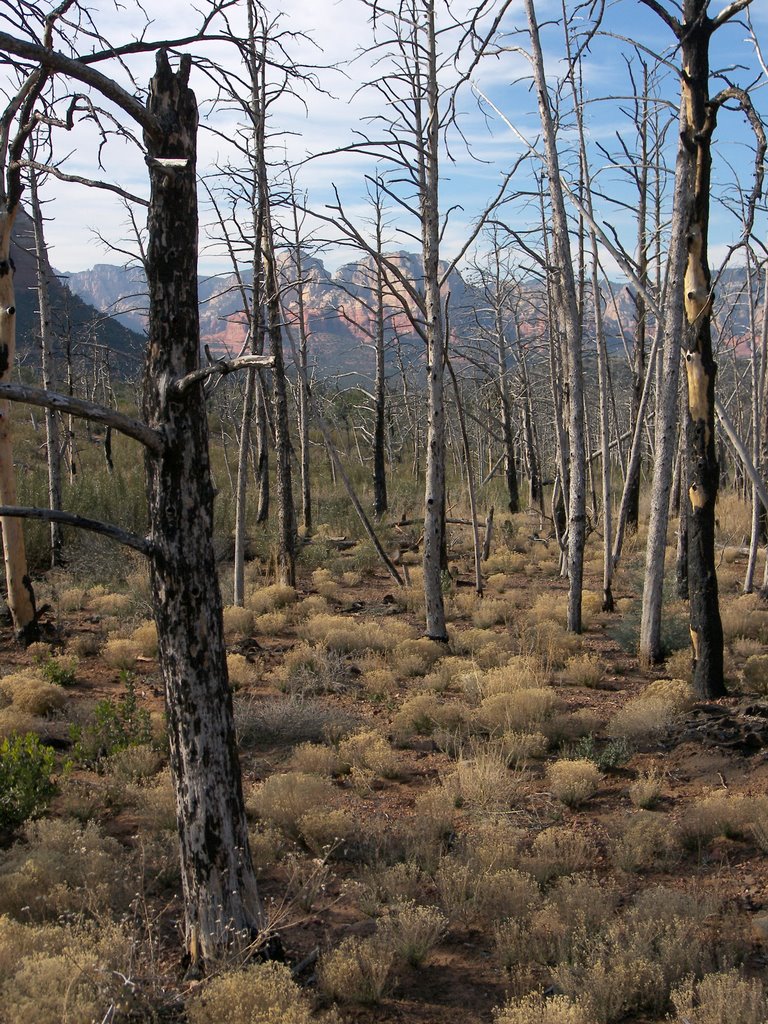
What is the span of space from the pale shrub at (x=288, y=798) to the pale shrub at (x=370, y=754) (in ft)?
2.19

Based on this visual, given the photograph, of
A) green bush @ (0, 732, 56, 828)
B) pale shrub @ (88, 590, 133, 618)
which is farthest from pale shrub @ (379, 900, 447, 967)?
pale shrub @ (88, 590, 133, 618)

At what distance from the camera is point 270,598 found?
12.9m

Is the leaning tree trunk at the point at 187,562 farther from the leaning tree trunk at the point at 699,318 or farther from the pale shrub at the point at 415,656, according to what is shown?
the pale shrub at the point at 415,656

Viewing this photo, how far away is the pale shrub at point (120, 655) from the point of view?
9.90 metres

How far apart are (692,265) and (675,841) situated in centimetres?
479

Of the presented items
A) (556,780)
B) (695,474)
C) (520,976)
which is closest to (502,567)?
(695,474)

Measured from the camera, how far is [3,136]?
7699mm

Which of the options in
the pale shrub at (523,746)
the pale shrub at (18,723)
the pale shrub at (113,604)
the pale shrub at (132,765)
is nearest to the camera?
the pale shrub at (132,765)

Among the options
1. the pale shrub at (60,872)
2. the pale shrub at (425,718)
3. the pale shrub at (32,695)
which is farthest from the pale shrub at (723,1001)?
the pale shrub at (32,695)

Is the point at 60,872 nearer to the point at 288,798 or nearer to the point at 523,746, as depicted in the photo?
the point at 288,798

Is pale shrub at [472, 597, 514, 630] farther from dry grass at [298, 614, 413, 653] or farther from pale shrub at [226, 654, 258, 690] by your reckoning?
pale shrub at [226, 654, 258, 690]

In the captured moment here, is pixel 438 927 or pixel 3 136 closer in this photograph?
pixel 438 927

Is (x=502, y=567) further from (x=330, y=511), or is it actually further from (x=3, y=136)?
(x=3, y=136)

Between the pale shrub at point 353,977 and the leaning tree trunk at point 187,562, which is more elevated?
the leaning tree trunk at point 187,562
